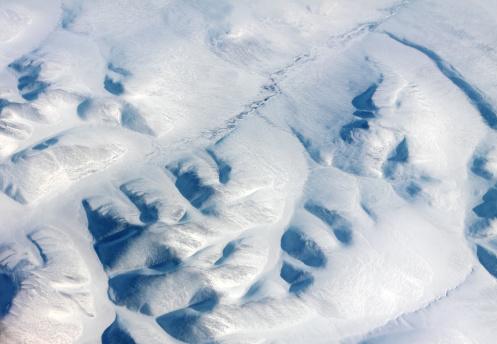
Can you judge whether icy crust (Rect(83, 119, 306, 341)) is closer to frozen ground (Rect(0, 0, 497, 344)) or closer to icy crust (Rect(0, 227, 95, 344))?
frozen ground (Rect(0, 0, 497, 344))

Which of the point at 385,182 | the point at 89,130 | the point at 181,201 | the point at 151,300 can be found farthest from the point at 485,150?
the point at 89,130

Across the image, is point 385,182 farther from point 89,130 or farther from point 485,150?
point 89,130

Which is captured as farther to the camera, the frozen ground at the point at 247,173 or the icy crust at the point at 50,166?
the icy crust at the point at 50,166

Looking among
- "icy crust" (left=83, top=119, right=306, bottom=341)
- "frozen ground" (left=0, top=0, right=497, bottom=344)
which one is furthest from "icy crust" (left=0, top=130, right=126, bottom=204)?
"icy crust" (left=83, top=119, right=306, bottom=341)

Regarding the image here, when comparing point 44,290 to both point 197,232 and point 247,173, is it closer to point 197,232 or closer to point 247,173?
point 197,232

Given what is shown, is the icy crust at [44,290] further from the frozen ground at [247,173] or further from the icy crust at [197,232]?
the icy crust at [197,232]

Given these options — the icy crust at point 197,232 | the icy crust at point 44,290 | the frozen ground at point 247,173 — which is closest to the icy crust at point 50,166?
the frozen ground at point 247,173

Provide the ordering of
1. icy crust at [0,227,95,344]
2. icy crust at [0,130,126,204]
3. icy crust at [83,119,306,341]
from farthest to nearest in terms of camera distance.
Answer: icy crust at [0,130,126,204] → icy crust at [83,119,306,341] → icy crust at [0,227,95,344]
